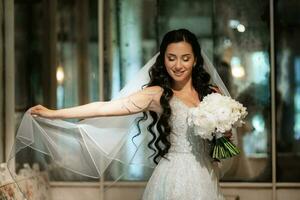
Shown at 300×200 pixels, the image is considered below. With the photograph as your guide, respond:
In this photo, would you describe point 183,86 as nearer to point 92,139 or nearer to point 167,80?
point 167,80

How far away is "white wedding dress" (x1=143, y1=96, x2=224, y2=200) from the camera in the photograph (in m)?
2.04

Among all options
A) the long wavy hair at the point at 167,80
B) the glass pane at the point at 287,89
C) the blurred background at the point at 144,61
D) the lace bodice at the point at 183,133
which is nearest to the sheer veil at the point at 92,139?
the long wavy hair at the point at 167,80

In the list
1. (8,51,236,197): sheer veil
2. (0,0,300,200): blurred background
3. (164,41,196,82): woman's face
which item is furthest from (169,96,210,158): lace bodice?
(0,0,300,200): blurred background

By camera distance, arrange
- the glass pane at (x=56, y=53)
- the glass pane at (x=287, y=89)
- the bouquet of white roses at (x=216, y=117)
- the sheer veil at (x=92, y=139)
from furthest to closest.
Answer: the glass pane at (x=56, y=53)
the glass pane at (x=287, y=89)
the sheer veil at (x=92, y=139)
the bouquet of white roses at (x=216, y=117)

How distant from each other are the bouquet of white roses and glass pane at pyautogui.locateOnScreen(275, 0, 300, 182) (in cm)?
109

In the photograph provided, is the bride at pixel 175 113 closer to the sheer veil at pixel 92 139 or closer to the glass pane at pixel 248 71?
the sheer veil at pixel 92 139

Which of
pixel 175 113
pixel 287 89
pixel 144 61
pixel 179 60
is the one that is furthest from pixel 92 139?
pixel 287 89

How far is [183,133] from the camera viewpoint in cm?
208

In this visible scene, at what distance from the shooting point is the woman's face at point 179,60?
208 centimetres

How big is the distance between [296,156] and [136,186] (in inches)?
37.3

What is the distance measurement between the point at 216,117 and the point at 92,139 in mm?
588

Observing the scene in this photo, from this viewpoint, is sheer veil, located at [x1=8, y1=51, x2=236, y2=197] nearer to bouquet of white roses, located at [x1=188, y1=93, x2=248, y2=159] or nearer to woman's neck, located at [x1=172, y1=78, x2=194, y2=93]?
woman's neck, located at [x1=172, y1=78, x2=194, y2=93]

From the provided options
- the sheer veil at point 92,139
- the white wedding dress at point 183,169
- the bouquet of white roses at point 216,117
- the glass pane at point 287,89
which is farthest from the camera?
the glass pane at point 287,89

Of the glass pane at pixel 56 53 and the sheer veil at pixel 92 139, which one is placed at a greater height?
the glass pane at pixel 56 53
